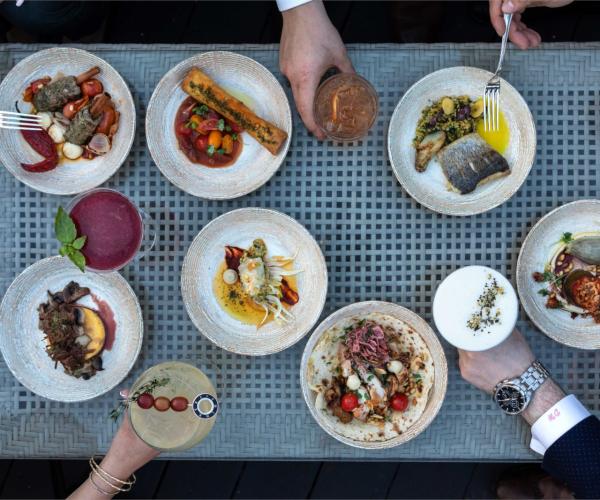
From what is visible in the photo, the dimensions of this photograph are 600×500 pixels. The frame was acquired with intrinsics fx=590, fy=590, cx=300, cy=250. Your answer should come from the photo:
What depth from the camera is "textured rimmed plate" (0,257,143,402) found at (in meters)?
1.46

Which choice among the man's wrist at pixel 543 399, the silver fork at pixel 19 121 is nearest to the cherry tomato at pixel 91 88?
the silver fork at pixel 19 121

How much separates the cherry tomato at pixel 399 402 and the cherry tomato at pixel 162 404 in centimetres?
53

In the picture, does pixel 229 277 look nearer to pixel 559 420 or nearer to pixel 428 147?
pixel 428 147

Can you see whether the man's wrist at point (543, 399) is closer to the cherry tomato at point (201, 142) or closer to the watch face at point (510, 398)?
the watch face at point (510, 398)

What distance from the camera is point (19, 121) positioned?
146 cm

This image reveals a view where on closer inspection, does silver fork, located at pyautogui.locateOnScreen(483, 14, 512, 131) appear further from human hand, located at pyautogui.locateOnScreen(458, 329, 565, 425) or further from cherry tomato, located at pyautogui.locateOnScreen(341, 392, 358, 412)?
cherry tomato, located at pyautogui.locateOnScreen(341, 392, 358, 412)

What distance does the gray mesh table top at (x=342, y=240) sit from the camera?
4.95 feet

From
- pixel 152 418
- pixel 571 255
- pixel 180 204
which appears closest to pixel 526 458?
pixel 571 255

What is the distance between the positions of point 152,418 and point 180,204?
0.54 m

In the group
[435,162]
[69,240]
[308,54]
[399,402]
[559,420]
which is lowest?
[559,420]

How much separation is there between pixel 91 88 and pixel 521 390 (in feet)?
4.26

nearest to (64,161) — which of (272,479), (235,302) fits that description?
(235,302)

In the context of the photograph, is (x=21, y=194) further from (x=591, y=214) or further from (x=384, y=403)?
(x=591, y=214)

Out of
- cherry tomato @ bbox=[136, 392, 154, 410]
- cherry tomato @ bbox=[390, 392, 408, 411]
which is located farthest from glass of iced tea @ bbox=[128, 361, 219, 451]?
cherry tomato @ bbox=[390, 392, 408, 411]
